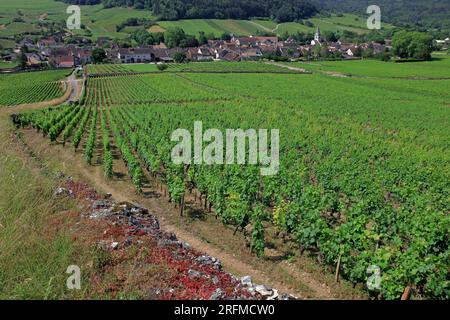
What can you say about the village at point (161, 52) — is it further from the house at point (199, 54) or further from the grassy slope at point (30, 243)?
the grassy slope at point (30, 243)

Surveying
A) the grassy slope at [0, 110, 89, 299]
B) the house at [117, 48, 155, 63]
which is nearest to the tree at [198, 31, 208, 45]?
the house at [117, 48, 155, 63]

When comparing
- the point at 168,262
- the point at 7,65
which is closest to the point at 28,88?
the point at 7,65

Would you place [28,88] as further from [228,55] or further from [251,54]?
[251,54]

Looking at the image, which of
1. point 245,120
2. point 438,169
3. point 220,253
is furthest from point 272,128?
point 220,253

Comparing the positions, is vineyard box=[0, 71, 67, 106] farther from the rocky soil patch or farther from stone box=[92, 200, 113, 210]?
the rocky soil patch

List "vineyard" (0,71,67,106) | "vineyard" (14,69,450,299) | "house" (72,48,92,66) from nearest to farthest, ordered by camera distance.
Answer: "vineyard" (14,69,450,299)
"vineyard" (0,71,67,106)
"house" (72,48,92,66)

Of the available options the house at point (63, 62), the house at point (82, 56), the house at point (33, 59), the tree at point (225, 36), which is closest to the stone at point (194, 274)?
the house at point (63, 62)
